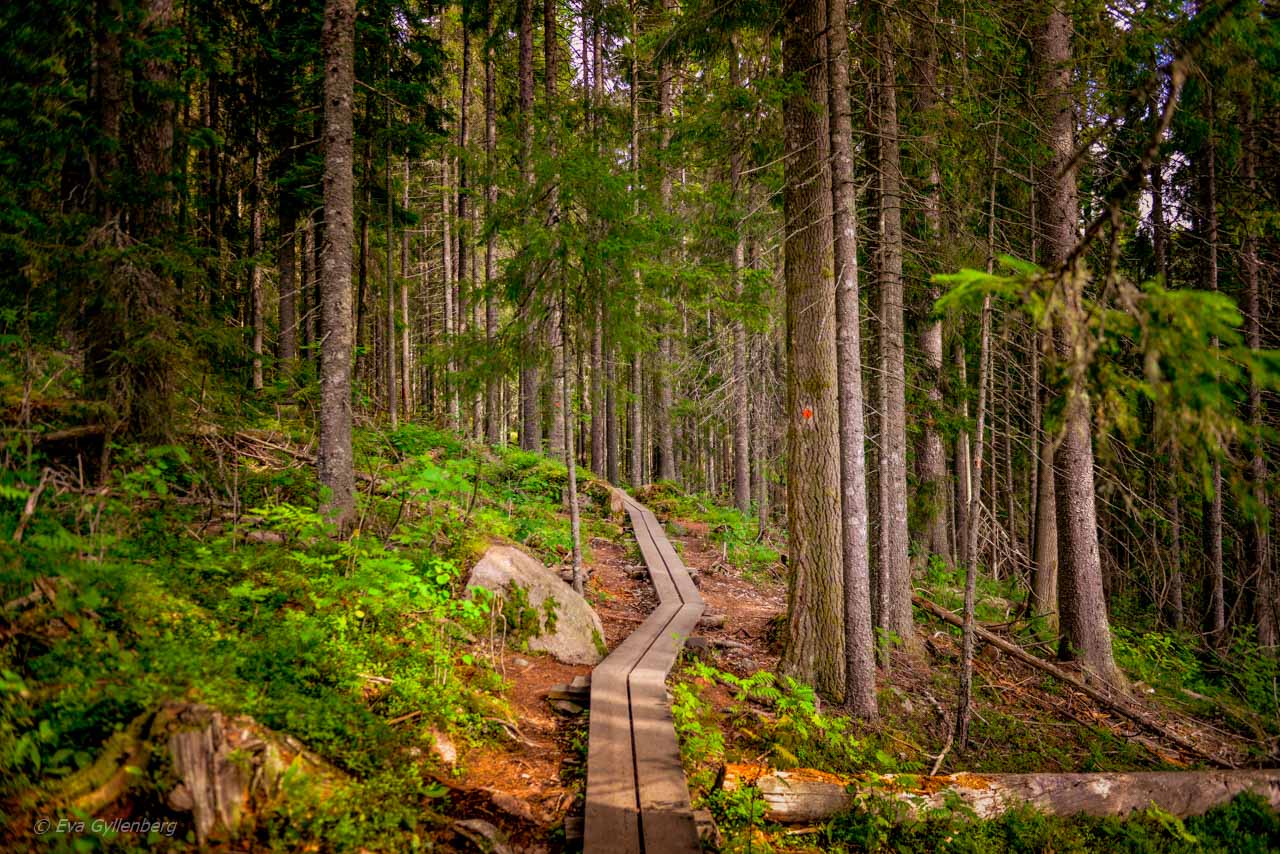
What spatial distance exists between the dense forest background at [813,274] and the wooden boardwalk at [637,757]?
199cm

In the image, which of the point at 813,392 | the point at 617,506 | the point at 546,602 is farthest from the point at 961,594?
the point at 546,602

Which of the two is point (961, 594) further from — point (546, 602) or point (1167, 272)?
point (1167, 272)

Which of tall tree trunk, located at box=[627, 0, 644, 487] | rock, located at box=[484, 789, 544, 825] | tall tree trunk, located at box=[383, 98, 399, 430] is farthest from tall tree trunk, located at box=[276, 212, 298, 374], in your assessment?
rock, located at box=[484, 789, 544, 825]

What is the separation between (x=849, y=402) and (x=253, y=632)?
6.43m

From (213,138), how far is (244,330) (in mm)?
2326

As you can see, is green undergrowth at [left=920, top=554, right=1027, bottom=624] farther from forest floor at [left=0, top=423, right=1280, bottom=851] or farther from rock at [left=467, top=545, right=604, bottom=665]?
rock at [left=467, top=545, right=604, bottom=665]

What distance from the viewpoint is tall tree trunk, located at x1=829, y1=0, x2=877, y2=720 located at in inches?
262

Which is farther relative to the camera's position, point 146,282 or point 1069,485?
point 1069,485

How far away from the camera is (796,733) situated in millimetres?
5906

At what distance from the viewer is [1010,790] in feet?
17.8

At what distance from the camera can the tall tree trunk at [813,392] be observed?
698 centimetres

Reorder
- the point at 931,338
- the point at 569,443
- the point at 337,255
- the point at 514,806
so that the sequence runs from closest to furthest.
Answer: the point at 514,806
the point at 337,255
the point at 569,443
the point at 931,338

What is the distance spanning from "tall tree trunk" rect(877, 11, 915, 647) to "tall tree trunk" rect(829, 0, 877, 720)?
141 centimetres

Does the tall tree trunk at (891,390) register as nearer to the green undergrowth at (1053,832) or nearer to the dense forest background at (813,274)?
the dense forest background at (813,274)
